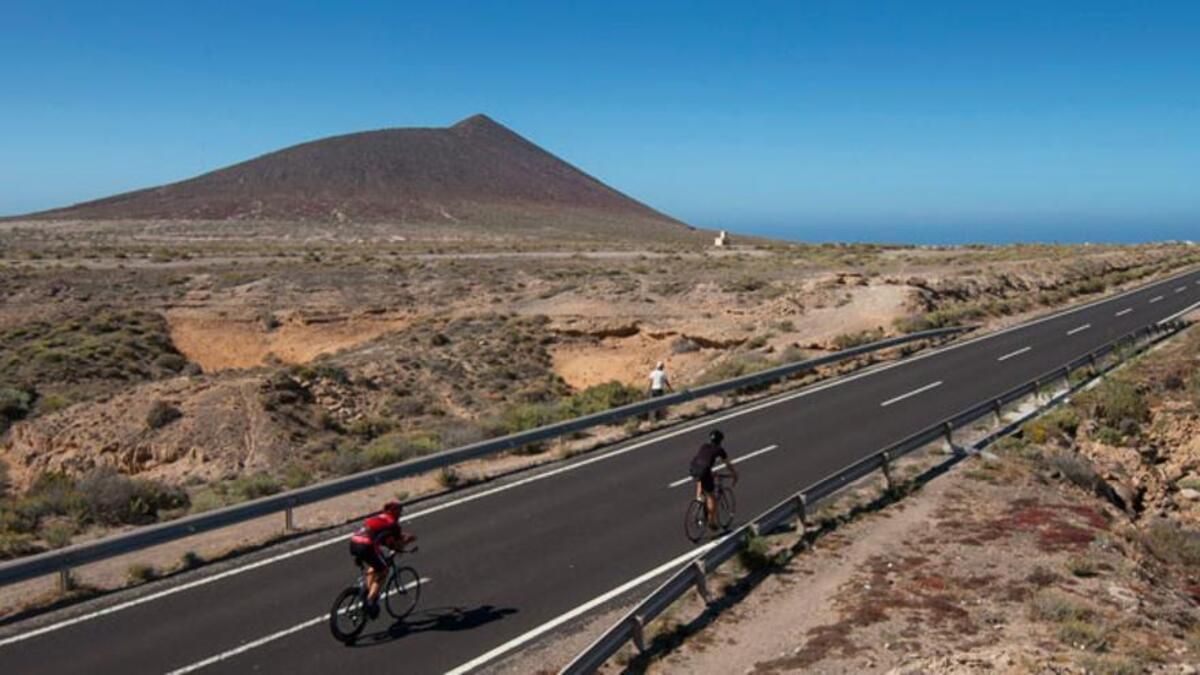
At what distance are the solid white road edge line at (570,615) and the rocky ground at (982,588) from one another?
2.64 ft

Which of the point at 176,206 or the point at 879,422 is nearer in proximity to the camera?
the point at 879,422

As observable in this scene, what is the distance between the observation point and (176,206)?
14450 cm

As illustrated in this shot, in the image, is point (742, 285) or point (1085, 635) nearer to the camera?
point (1085, 635)

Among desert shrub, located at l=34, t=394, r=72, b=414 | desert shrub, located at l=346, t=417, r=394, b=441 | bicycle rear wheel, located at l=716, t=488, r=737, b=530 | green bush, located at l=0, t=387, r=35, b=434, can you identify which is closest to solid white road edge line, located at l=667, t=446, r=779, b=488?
bicycle rear wheel, located at l=716, t=488, r=737, b=530

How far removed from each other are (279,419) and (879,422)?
15552 mm

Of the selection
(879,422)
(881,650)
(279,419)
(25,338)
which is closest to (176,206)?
(25,338)

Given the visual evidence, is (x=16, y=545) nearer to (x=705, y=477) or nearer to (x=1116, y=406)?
(x=705, y=477)

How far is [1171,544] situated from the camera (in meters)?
15.1

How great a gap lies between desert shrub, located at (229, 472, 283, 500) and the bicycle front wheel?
18.7 ft

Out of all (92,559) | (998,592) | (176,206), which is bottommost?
(998,592)

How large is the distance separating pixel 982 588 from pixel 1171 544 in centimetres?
531

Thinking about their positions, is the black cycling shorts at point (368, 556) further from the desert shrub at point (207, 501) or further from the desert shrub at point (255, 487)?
the desert shrub at point (255, 487)

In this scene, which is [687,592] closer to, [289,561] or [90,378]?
[289,561]

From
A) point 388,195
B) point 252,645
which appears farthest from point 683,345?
point 388,195
